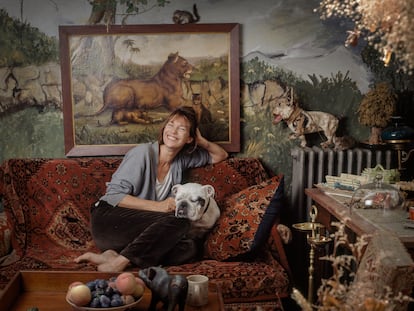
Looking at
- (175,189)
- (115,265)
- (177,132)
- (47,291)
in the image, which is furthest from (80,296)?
(177,132)

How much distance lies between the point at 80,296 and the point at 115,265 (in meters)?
0.93

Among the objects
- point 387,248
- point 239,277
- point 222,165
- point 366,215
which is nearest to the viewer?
point 387,248

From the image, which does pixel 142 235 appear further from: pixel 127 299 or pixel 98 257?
pixel 127 299

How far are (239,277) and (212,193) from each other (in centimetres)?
65

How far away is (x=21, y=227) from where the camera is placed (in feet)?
10.5

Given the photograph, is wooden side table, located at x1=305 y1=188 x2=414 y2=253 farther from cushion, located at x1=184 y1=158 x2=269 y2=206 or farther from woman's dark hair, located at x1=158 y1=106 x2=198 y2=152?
woman's dark hair, located at x1=158 y1=106 x2=198 y2=152

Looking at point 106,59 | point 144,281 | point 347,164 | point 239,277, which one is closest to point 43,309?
point 144,281

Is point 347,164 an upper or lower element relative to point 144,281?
upper

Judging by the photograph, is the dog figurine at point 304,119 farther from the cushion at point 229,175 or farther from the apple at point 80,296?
the apple at point 80,296

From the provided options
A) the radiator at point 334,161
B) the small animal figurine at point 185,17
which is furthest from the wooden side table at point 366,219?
the small animal figurine at point 185,17

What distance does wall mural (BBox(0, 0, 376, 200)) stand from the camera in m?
3.45

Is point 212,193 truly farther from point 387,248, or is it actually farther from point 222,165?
point 387,248

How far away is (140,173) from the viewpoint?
3283 millimetres

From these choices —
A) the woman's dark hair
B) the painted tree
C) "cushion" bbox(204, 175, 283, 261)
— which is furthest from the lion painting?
the painted tree
